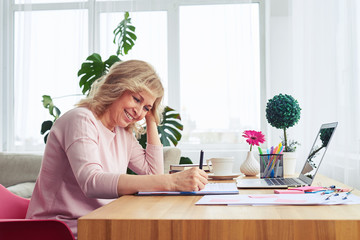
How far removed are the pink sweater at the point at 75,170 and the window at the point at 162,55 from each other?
229 centimetres

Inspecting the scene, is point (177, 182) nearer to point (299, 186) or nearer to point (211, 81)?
point (299, 186)

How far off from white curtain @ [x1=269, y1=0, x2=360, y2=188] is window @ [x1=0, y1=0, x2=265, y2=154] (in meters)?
0.25

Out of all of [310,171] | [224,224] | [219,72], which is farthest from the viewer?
[219,72]

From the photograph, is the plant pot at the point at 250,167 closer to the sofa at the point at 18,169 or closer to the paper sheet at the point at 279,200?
the paper sheet at the point at 279,200

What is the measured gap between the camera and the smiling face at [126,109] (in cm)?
166

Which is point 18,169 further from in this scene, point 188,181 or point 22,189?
point 188,181

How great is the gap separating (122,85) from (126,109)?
101mm

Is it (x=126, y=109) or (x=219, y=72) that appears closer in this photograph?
(x=126, y=109)

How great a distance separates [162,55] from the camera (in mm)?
4012

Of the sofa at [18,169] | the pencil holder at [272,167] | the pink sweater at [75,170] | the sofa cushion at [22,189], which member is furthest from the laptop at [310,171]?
the sofa at [18,169]

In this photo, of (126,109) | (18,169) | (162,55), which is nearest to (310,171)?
(126,109)

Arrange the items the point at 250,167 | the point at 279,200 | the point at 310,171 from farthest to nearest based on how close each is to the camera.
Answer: the point at 250,167 < the point at 310,171 < the point at 279,200

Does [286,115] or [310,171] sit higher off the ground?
[286,115]

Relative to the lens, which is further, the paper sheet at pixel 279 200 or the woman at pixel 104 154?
the woman at pixel 104 154
